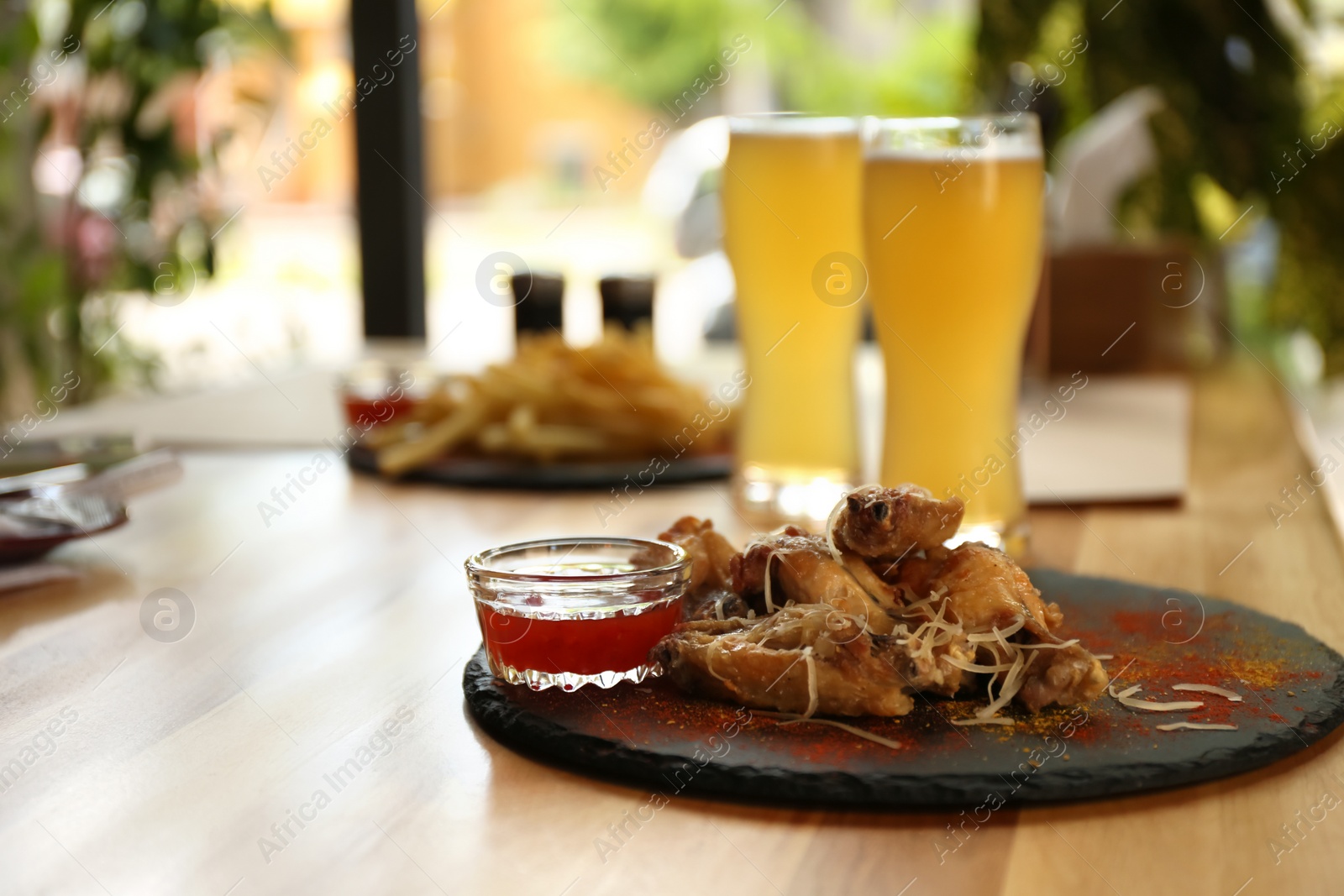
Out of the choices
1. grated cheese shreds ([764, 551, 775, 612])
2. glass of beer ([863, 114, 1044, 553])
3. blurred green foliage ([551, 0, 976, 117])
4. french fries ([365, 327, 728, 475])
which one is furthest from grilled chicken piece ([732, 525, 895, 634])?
blurred green foliage ([551, 0, 976, 117])

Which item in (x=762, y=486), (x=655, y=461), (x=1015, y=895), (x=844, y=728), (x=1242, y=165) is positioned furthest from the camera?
(x=1242, y=165)

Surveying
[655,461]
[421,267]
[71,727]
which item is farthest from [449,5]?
[71,727]

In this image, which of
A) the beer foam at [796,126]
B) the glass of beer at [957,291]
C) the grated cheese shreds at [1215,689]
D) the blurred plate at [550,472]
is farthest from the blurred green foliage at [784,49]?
the grated cheese shreds at [1215,689]

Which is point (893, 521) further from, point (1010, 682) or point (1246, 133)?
point (1246, 133)

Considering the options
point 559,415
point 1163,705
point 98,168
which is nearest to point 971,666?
point 1163,705

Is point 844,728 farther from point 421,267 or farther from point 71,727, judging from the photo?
point 421,267

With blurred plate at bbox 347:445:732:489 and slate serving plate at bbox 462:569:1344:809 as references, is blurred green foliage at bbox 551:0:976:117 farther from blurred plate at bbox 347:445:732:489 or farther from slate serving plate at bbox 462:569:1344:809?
slate serving plate at bbox 462:569:1344:809
